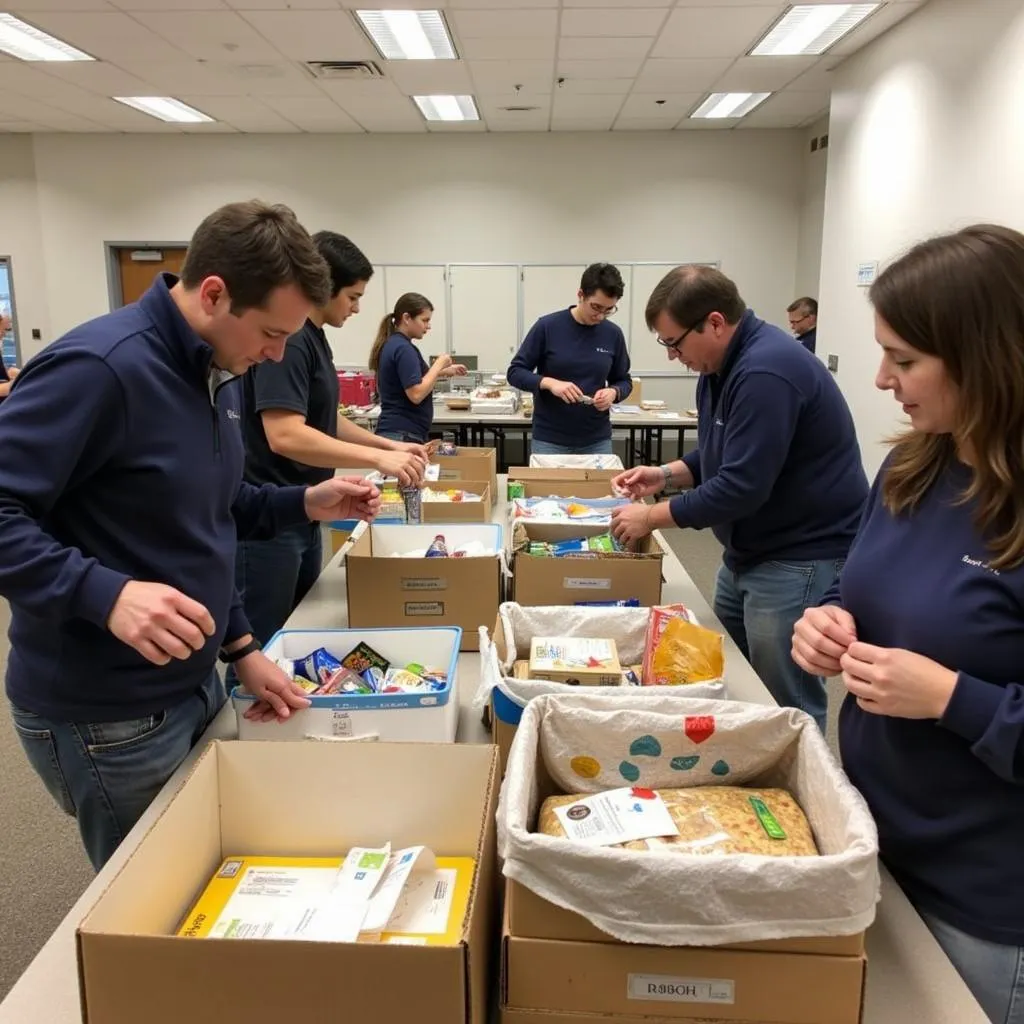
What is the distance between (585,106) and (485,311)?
6.67 feet

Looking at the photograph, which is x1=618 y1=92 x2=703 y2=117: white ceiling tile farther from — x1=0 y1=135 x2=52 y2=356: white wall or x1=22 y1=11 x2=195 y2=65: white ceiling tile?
x1=0 y1=135 x2=52 y2=356: white wall

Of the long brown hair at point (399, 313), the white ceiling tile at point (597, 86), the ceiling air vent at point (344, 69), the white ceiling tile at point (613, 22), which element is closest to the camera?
the long brown hair at point (399, 313)

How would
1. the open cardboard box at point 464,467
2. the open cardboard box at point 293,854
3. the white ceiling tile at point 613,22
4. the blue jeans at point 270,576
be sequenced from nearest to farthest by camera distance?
the open cardboard box at point 293,854 → the blue jeans at point 270,576 → the open cardboard box at point 464,467 → the white ceiling tile at point 613,22

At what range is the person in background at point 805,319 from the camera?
6523 mm

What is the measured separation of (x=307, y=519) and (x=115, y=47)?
15.8 ft

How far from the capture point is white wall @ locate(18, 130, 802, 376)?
25.0 ft

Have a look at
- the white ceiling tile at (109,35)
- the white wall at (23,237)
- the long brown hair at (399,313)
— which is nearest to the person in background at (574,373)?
the long brown hair at (399,313)

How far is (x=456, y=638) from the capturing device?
4.62ft

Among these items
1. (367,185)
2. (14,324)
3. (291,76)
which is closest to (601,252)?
(367,185)

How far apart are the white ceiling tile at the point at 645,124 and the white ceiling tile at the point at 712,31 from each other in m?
A: 1.88

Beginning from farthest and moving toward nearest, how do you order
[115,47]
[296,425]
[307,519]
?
[115,47] < [296,425] < [307,519]

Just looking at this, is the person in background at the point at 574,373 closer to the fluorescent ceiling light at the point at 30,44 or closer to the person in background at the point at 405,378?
the person in background at the point at 405,378

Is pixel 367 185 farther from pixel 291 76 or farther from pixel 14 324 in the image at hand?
pixel 14 324

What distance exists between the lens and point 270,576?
2.06m
